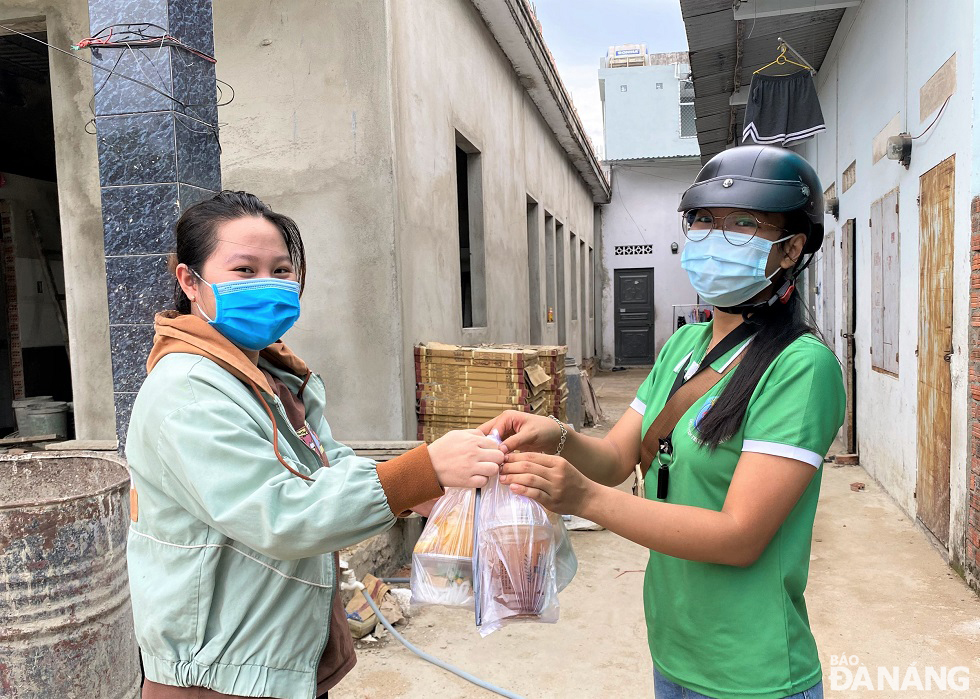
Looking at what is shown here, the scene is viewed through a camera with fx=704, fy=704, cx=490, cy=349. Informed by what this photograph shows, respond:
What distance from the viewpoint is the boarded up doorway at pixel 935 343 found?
15.8ft

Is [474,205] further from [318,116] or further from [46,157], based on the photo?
[46,157]

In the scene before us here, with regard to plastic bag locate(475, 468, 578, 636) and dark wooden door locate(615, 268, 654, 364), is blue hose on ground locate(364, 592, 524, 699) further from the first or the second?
dark wooden door locate(615, 268, 654, 364)

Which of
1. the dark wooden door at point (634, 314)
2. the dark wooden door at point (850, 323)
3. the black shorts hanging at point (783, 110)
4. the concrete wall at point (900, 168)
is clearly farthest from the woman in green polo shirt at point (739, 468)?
the dark wooden door at point (634, 314)

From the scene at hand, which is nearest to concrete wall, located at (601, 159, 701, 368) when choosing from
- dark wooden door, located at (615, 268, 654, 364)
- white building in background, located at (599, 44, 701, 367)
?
white building in background, located at (599, 44, 701, 367)

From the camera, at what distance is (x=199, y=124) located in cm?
308

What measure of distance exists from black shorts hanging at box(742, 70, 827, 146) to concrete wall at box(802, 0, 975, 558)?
1.47 feet

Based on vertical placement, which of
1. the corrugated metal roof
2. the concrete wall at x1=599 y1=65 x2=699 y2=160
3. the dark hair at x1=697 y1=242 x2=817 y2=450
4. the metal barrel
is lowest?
the metal barrel

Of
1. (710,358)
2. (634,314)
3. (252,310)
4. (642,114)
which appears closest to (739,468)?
(710,358)

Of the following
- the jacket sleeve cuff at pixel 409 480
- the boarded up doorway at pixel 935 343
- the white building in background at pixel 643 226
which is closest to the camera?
the jacket sleeve cuff at pixel 409 480

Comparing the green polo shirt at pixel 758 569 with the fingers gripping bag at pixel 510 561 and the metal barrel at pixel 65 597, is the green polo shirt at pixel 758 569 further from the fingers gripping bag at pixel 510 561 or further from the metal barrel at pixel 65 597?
the metal barrel at pixel 65 597

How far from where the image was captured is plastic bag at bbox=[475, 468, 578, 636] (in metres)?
1.66

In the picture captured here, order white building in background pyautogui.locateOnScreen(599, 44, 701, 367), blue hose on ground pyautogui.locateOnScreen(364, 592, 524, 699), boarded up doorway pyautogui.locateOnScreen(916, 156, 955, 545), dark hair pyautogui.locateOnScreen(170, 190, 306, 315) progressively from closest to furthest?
dark hair pyautogui.locateOnScreen(170, 190, 306, 315) < blue hose on ground pyautogui.locateOnScreen(364, 592, 524, 699) < boarded up doorway pyautogui.locateOnScreen(916, 156, 955, 545) < white building in background pyautogui.locateOnScreen(599, 44, 701, 367)

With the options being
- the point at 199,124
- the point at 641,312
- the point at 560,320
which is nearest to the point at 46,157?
the point at 199,124

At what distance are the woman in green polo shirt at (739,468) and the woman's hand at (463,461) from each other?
0.05 meters
